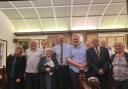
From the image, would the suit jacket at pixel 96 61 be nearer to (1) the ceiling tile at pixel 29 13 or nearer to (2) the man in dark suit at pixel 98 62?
(2) the man in dark suit at pixel 98 62

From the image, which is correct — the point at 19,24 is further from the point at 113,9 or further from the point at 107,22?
the point at 113,9

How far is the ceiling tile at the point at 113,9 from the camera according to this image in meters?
11.6

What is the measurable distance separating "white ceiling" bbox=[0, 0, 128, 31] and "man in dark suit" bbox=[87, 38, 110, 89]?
614cm

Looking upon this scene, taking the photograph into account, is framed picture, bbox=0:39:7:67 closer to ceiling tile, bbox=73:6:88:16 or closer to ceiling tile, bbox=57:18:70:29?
ceiling tile, bbox=57:18:70:29

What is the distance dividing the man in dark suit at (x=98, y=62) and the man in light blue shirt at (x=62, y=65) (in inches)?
18.2

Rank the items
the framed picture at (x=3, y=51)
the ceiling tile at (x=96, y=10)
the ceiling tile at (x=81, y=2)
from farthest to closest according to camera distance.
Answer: the framed picture at (x=3, y=51)
the ceiling tile at (x=96, y=10)
the ceiling tile at (x=81, y=2)

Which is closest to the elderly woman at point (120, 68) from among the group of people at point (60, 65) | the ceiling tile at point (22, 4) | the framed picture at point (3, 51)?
the group of people at point (60, 65)

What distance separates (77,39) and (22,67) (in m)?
1.17

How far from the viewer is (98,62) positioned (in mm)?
5141

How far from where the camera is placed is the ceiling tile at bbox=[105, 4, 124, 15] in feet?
38.2

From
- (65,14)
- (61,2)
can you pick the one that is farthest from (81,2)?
(65,14)

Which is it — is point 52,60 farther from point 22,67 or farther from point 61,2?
point 61,2

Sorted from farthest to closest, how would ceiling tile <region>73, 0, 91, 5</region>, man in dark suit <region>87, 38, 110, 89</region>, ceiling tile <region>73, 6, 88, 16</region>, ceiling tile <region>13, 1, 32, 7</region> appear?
1. ceiling tile <region>73, 6, 88, 16</region>
2. ceiling tile <region>73, 0, 91, 5</region>
3. ceiling tile <region>13, 1, 32, 7</region>
4. man in dark suit <region>87, 38, 110, 89</region>

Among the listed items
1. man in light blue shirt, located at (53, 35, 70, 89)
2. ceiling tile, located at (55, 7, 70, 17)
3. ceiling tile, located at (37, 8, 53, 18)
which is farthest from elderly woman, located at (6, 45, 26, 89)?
ceiling tile, located at (55, 7, 70, 17)
